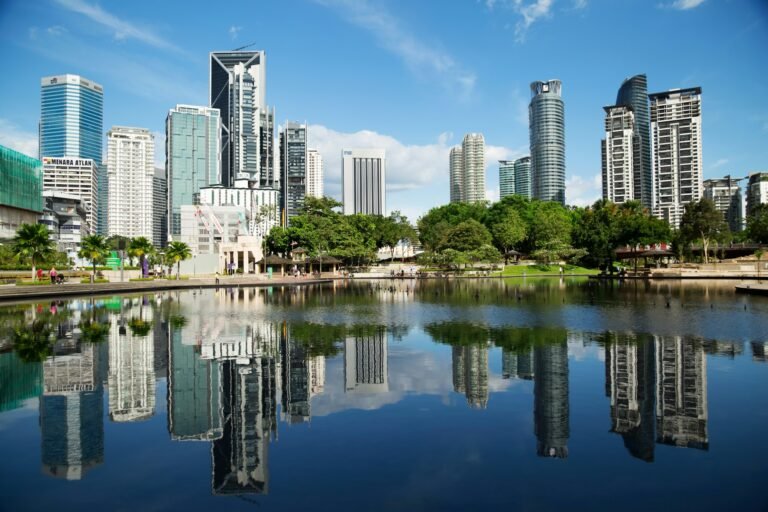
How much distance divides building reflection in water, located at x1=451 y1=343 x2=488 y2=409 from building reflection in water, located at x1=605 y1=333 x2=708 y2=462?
2.78 meters

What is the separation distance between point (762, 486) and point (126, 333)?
69.7ft

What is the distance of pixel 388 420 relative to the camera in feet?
32.5

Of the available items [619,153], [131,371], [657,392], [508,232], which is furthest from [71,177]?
[657,392]

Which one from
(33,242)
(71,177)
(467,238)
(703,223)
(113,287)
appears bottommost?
(113,287)

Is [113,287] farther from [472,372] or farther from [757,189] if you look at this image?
[757,189]

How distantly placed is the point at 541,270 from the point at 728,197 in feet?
432

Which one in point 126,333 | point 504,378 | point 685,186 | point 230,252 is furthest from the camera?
point 685,186

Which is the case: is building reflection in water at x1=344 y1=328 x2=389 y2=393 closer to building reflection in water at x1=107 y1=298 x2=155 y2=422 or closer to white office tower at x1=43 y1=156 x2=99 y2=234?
building reflection in water at x1=107 y1=298 x2=155 y2=422

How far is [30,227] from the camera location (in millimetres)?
47688

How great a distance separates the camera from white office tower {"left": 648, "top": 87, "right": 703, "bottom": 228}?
160625 mm

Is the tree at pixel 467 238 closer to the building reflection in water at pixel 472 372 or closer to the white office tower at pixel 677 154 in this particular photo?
the building reflection in water at pixel 472 372

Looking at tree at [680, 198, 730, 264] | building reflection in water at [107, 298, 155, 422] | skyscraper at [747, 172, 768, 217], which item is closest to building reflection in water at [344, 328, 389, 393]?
building reflection in water at [107, 298, 155, 422]

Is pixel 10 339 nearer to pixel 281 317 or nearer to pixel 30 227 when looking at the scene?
pixel 281 317

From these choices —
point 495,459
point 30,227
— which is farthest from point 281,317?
point 30,227
